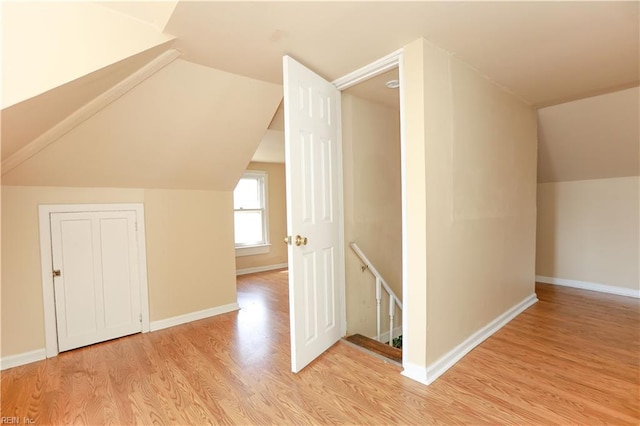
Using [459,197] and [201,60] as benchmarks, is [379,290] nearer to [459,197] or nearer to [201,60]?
[459,197]

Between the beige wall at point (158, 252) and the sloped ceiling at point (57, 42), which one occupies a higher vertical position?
the sloped ceiling at point (57, 42)

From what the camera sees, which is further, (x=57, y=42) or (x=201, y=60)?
(x=201, y=60)

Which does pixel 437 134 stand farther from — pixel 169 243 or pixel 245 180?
pixel 245 180

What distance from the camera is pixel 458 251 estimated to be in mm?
2254

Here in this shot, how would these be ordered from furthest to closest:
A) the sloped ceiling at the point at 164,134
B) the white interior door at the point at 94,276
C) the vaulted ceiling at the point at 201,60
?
the white interior door at the point at 94,276, the sloped ceiling at the point at 164,134, the vaulted ceiling at the point at 201,60

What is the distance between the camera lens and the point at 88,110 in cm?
203

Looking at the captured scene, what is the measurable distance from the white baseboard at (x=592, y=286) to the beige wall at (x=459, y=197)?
164 cm

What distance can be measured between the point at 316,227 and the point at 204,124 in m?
1.34

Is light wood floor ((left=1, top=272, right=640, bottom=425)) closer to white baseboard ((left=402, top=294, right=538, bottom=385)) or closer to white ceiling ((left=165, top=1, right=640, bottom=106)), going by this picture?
white baseboard ((left=402, top=294, right=538, bottom=385))

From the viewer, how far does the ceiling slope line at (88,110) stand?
6.32 feet

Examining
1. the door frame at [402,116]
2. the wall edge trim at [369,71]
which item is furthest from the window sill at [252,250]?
the door frame at [402,116]

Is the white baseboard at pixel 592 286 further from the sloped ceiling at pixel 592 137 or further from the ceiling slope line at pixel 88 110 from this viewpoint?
the ceiling slope line at pixel 88 110

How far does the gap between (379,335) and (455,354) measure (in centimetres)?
86

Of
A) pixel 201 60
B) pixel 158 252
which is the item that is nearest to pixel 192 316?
pixel 158 252
